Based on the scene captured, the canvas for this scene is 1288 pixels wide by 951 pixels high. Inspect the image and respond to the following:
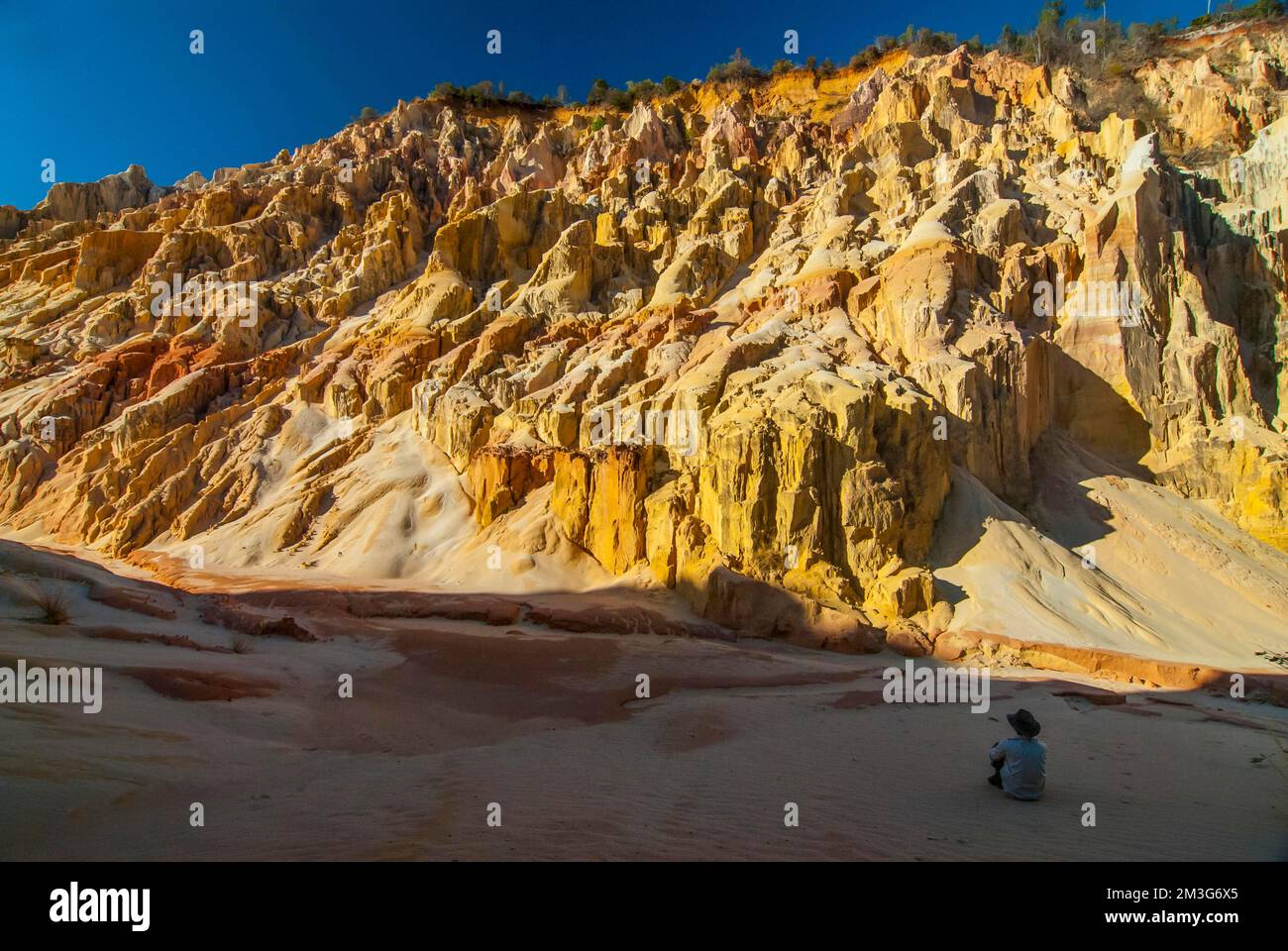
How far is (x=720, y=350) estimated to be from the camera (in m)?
23.9

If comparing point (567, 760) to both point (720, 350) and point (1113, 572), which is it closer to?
point (1113, 572)

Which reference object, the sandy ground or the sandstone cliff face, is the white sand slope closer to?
the sandstone cliff face

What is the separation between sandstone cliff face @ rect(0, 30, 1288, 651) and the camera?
64.1 ft

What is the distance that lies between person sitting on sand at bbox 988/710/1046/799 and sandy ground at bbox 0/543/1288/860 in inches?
6.9

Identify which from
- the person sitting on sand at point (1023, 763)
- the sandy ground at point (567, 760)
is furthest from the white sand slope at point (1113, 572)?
the person sitting on sand at point (1023, 763)

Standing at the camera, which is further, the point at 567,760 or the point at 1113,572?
the point at 1113,572

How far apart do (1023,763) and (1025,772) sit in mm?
70

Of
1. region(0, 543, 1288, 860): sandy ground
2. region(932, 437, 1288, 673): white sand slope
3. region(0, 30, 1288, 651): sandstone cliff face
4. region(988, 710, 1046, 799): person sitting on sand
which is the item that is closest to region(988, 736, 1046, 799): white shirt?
region(988, 710, 1046, 799): person sitting on sand

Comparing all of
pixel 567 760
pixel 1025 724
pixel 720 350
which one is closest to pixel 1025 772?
pixel 1025 724

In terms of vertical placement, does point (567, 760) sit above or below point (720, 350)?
below

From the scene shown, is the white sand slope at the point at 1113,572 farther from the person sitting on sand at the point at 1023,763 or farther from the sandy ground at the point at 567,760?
the person sitting on sand at the point at 1023,763
